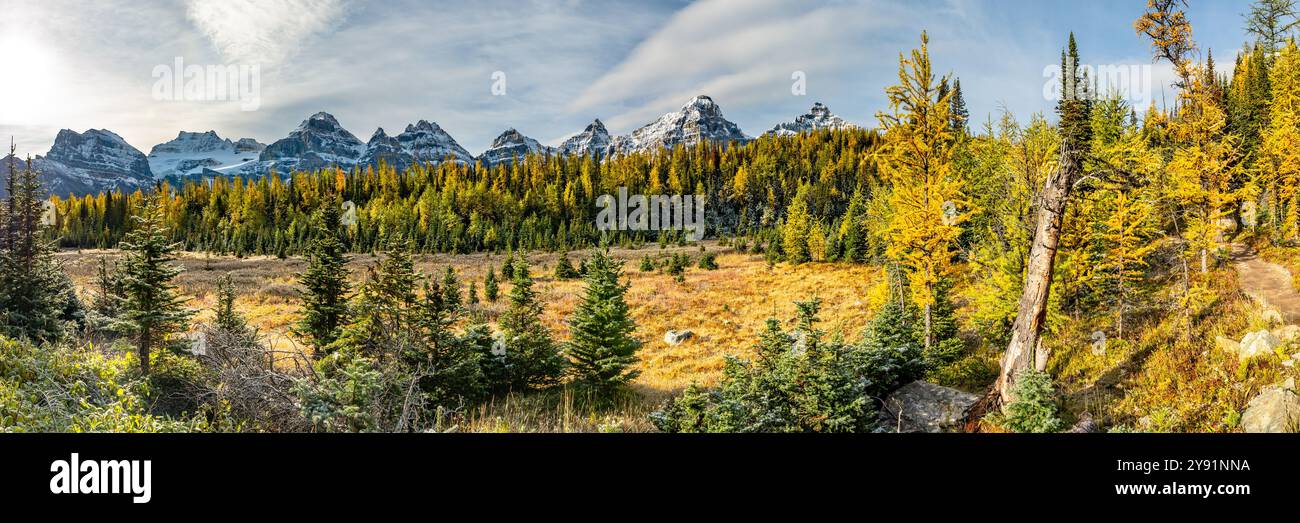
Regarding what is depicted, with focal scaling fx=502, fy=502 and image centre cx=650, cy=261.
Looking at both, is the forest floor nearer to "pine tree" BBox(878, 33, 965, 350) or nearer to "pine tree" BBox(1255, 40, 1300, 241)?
"pine tree" BBox(878, 33, 965, 350)

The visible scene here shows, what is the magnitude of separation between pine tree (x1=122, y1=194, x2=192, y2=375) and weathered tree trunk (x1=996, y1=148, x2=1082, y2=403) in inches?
755

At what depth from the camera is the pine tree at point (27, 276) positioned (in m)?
14.8

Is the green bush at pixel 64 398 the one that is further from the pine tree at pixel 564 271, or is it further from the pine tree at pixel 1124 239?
the pine tree at pixel 564 271

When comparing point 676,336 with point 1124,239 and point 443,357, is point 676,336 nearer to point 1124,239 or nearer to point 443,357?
point 443,357

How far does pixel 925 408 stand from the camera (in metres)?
9.05

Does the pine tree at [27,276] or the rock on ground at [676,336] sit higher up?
the pine tree at [27,276]

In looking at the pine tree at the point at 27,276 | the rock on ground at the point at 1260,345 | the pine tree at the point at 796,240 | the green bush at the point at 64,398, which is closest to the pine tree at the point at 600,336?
the green bush at the point at 64,398

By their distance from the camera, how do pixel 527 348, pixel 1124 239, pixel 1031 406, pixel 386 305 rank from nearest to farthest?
1. pixel 1031 406
2. pixel 386 305
3. pixel 527 348
4. pixel 1124 239

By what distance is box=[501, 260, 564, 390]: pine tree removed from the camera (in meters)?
13.5

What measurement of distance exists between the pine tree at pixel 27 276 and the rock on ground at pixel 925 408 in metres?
21.4

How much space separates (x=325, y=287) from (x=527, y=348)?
6.71m

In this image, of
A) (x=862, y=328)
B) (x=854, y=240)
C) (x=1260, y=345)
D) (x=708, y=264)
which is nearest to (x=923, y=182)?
(x=862, y=328)

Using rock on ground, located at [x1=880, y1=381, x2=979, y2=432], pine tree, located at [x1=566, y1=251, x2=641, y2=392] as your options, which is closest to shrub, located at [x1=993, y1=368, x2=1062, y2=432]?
rock on ground, located at [x1=880, y1=381, x2=979, y2=432]
